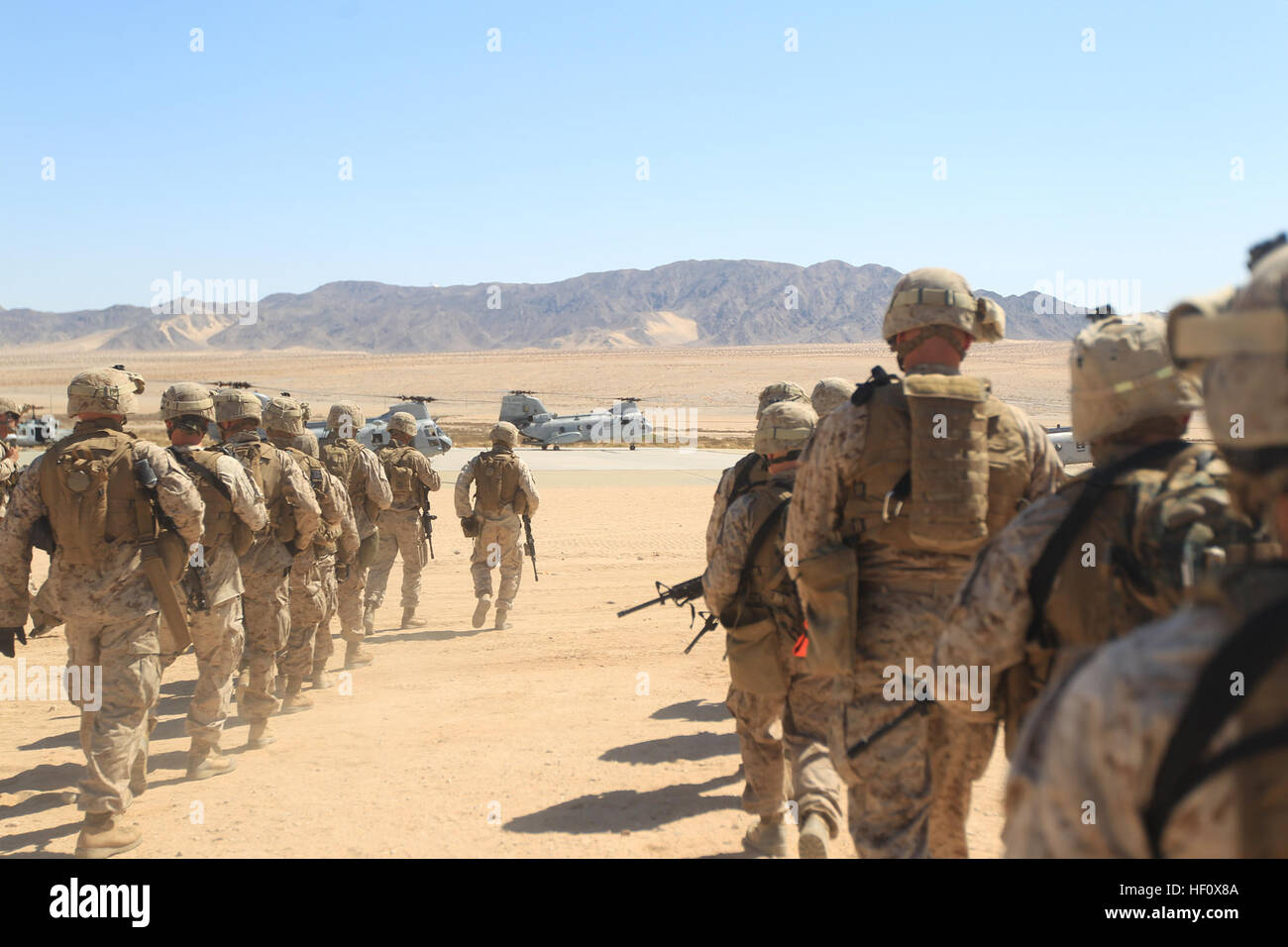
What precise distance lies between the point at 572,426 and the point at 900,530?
3595 cm

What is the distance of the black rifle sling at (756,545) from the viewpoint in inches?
181

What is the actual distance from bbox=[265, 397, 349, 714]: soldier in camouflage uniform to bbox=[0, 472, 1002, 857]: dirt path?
0.36 meters

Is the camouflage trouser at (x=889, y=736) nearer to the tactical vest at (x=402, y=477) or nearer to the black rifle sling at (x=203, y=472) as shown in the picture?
the black rifle sling at (x=203, y=472)

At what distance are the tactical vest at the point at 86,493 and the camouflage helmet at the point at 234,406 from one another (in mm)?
1742

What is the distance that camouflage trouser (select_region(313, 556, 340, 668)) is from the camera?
7.60 meters

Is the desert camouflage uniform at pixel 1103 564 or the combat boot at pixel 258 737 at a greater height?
the desert camouflage uniform at pixel 1103 564

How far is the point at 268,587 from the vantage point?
6773 millimetres

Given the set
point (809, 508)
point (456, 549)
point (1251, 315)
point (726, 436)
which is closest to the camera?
point (1251, 315)

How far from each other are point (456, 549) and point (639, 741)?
805 cm

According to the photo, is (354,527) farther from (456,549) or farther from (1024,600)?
(1024,600)

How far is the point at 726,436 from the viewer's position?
143ft

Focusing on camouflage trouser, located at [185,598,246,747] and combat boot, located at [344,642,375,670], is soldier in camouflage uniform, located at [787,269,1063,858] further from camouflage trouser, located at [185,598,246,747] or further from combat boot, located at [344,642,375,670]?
combat boot, located at [344,642,375,670]

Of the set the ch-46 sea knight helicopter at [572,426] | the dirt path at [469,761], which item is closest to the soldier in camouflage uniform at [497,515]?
the dirt path at [469,761]
